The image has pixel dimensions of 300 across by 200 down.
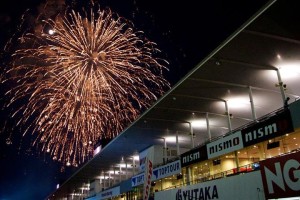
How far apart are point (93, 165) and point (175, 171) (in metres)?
29.3

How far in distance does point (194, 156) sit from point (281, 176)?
12373mm

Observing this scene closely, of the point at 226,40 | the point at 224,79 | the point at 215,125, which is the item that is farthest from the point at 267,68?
the point at 215,125

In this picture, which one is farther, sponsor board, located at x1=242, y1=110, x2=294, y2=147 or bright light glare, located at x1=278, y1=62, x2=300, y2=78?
bright light glare, located at x1=278, y1=62, x2=300, y2=78

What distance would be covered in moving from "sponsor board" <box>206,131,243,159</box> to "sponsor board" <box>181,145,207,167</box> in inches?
32.6

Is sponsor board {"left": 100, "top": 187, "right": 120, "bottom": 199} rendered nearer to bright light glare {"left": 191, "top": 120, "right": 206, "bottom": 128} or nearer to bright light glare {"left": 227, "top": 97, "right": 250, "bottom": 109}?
bright light glare {"left": 191, "top": 120, "right": 206, "bottom": 128}

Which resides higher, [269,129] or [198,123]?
[198,123]

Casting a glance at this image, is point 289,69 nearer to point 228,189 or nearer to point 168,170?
point 228,189

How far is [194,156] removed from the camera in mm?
28859

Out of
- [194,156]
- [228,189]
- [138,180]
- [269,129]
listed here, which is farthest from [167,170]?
[269,129]

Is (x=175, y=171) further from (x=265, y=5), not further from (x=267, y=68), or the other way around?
(x=265, y=5)

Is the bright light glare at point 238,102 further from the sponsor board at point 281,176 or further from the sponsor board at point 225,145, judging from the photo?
the sponsor board at point 281,176

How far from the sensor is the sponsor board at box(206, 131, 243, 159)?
2353 centimetres

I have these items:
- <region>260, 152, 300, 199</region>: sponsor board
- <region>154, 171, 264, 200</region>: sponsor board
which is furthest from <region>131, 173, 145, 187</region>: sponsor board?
<region>260, 152, 300, 199</region>: sponsor board

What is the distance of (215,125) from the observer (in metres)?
38.5
